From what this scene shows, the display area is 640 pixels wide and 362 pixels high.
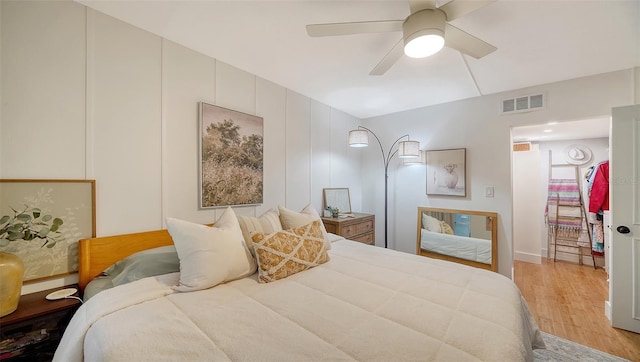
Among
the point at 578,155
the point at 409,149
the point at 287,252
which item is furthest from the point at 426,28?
the point at 578,155

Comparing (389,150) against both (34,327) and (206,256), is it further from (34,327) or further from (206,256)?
(34,327)

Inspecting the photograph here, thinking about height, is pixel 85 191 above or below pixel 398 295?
above

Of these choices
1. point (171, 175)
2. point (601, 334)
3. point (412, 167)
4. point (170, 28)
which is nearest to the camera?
point (170, 28)

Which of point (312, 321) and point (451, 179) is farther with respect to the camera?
point (451, 179)

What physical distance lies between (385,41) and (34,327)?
2.90 meters

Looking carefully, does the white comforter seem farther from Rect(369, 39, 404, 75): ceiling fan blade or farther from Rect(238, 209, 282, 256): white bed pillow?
Rect(369, 39, 404, 75): ceiling fan blade

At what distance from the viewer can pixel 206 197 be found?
222 centimetres

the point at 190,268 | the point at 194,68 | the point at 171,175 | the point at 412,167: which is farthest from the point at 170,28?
the point at 412,167

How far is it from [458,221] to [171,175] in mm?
3444

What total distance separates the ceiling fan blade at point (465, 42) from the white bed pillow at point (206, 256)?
1.90 metres

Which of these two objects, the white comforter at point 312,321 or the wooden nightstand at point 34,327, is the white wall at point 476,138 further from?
the wooden nightstand at point 34,327

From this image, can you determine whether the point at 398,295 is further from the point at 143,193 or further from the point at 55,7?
the point at 55,7

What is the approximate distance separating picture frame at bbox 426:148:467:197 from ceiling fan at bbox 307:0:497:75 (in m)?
1.95

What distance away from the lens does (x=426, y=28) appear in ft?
4.49
